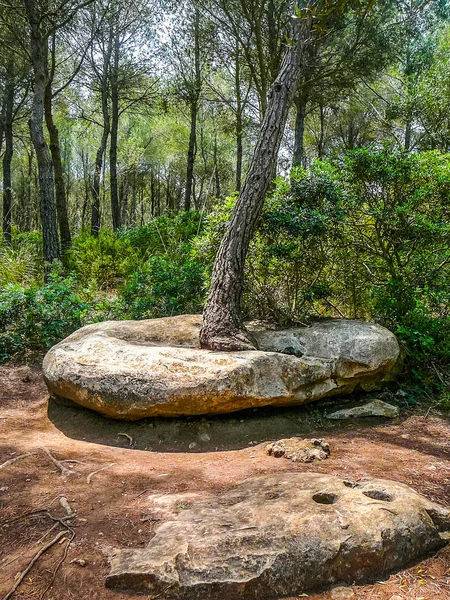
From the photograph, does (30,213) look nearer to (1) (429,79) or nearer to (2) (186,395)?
(1) (429,79)

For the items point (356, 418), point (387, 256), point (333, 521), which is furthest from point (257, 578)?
point (387, 256)

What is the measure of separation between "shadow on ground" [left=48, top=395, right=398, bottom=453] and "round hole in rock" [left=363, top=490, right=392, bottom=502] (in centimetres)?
153

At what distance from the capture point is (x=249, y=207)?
16.0ft

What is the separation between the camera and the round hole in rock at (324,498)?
2.49m

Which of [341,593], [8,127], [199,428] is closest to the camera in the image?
[341,593]

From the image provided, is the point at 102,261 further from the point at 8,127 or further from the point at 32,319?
the point at 8,127

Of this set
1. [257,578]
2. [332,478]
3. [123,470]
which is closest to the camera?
[257,578]

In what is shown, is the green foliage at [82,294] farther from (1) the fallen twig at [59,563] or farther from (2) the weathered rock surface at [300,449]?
(1) the fallen twig at [59,563]

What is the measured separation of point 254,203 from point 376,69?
28.6 feet

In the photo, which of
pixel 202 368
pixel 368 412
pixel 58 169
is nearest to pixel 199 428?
pixel 202 368

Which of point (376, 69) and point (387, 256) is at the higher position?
point (376, 69)

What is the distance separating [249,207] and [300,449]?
2.73 m

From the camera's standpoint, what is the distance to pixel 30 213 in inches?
1256

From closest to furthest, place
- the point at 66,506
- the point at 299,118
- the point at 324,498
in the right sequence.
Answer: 1. the point at 324,498
2. the point at 66,506
3. the point at 299,118
